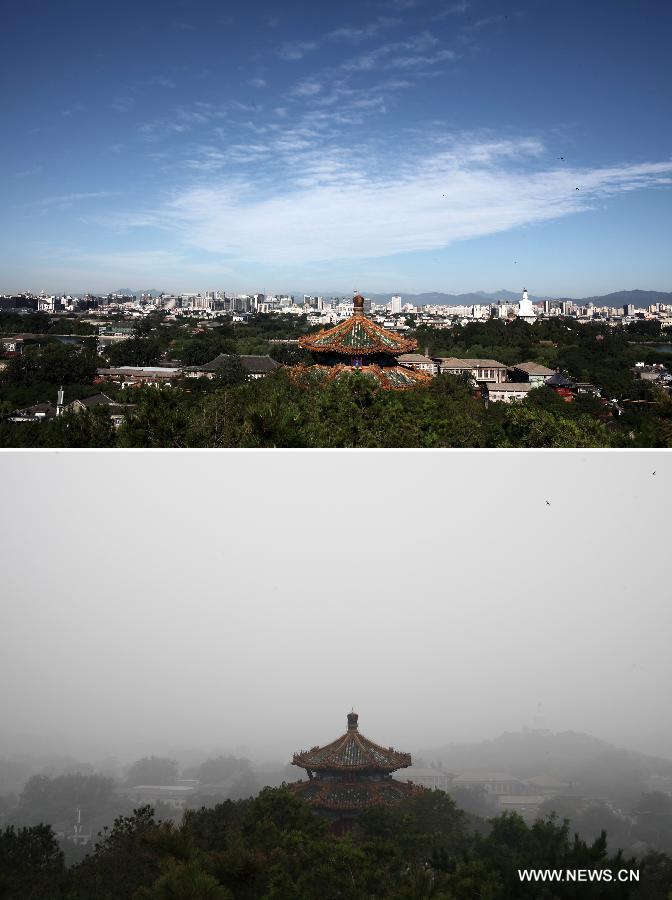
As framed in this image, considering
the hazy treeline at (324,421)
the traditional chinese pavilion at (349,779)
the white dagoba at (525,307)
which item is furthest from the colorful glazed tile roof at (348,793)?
the white dagoba at (525,307)

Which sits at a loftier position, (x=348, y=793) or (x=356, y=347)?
(x=356, y=347)

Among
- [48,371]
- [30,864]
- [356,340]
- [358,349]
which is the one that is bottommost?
[30,864]

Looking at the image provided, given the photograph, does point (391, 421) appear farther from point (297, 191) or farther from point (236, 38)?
point (297, 191)

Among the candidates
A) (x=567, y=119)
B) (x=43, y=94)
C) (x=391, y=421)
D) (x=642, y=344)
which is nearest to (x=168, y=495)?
(x=391, y=421)

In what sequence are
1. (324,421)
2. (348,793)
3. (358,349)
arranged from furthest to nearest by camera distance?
(358,349)
(324,421)
(348,793)

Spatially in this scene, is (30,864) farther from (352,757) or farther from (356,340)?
(356,340)

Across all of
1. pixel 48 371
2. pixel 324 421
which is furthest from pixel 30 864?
pixel 48 371

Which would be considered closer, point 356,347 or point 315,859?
Result: point 315,859
